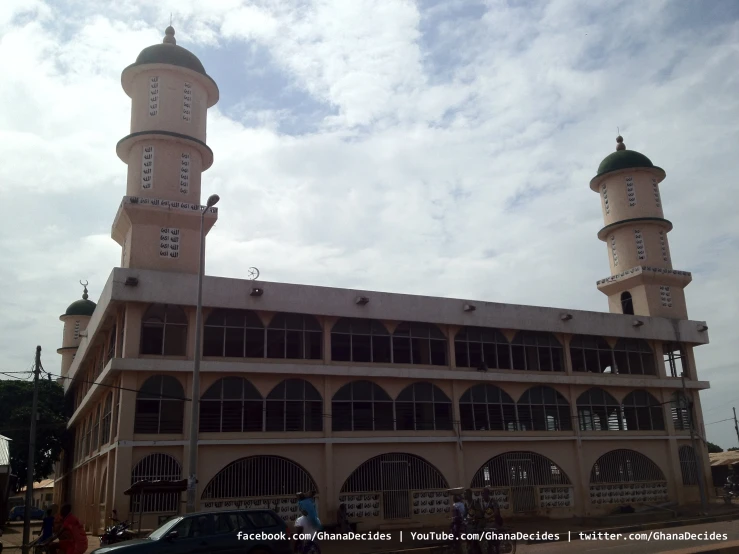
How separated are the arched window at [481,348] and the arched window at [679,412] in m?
9.08

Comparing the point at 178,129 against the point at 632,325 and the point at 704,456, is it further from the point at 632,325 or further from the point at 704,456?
the point at 704,456

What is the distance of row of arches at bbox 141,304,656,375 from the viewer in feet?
73.5

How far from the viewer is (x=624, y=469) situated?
2877 cm

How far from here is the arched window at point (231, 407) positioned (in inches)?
864

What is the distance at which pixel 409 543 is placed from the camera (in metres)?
19.2

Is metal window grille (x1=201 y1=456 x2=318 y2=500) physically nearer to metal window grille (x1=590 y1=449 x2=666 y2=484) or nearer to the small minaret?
metal window grille (x1=590 y1=449 x2=666 y2=484)

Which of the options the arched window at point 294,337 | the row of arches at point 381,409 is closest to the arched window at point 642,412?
the row of arches at point 381,409

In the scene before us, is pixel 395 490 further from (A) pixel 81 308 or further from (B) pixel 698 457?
(A) pixel 81 308

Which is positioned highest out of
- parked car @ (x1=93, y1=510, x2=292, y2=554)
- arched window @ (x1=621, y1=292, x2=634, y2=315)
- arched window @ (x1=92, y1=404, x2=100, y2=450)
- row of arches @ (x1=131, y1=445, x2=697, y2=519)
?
arched window @ (x1=621, y1=292, x2=634, y2=315)

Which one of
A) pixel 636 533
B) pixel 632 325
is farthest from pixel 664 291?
pixel 636 533

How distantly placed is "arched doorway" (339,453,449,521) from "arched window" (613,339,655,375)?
10.6m

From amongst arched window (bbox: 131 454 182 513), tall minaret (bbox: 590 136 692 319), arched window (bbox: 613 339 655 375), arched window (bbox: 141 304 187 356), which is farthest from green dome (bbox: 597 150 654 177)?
arched window (bbox: 131 454 182 513)

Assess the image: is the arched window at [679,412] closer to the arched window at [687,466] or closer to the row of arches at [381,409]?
the row of arches at [381,409]

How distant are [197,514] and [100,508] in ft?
39.7
